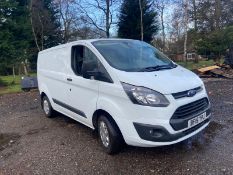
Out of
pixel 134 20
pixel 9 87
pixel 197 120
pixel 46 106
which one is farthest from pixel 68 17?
pixel 197 120

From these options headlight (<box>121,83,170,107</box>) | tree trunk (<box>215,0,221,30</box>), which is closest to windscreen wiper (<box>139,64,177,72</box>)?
headlight (<box>121,83,170,107</box>)

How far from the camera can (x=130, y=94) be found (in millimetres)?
4078

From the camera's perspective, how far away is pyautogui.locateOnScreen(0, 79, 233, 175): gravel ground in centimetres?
420

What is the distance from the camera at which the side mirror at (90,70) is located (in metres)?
4.73

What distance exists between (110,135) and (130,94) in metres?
0.87

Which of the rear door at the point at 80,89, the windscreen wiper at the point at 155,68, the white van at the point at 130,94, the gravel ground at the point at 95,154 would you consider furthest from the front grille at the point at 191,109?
the rear door at the point at 80,89

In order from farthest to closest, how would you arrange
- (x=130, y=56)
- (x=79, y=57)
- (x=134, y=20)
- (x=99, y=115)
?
(x=134, y=20), (x=79, y=57), (x=130, y=56), (x=99, y=115)

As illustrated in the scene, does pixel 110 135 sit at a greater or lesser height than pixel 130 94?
lesser

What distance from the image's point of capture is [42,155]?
5035 mm

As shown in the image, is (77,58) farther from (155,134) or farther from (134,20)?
(134,20)

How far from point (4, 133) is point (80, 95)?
262 cm

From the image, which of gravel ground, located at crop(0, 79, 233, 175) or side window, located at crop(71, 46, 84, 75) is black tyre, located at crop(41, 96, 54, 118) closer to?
gravel ground, located at crop(0, 79, 233, 175)

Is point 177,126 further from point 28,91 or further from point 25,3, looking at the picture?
point 25,3

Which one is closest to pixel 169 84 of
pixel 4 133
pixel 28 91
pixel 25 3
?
pixel 4 133
